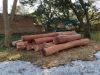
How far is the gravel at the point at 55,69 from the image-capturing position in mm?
5652

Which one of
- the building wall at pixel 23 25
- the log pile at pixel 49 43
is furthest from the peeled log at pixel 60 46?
the building wall at pixel 23 25

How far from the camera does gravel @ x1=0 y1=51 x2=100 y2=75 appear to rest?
565 centimetres

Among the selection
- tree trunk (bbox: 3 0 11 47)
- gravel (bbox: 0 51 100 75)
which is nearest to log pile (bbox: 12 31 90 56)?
gravel (bbox: 0 51 100 75)

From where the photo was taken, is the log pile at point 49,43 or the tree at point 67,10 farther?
the tree at point 67,10

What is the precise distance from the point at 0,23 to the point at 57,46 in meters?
9.16

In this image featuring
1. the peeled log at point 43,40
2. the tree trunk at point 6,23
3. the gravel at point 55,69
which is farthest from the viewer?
the tree trunk at point 6,23

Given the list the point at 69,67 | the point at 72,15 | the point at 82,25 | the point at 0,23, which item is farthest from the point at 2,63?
the point at 72,15

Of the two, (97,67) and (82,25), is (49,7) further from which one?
(97,67)

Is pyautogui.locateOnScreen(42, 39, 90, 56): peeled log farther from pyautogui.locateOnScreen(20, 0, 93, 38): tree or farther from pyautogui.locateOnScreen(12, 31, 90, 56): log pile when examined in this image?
pyautogui.locateOnScreen(20, 0, 93, 38): tree

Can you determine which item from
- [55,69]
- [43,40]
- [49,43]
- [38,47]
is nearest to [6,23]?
[43,40]

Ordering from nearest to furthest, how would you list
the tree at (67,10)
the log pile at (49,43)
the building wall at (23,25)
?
1. the log pile at (49,43)
2. the tree at (67,10)
3. the building wall at (23,25)

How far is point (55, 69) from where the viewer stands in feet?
19.1

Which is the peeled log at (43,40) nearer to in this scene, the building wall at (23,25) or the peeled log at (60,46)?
the peeled log at (60,46)

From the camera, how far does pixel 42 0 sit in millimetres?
16719
